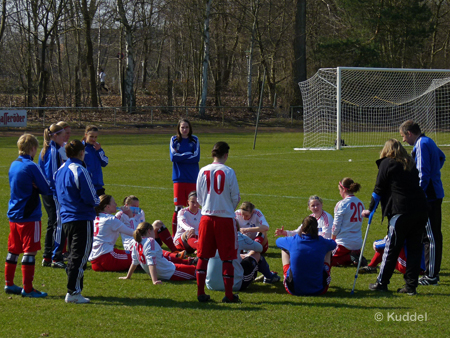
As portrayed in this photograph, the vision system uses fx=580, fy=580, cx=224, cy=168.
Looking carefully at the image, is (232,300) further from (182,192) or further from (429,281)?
(182,192)

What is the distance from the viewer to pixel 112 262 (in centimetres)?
735

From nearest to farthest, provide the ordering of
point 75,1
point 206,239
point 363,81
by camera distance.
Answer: point 206,239 < point 363,81 < point 75,1

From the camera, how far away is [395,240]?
19.9 ft

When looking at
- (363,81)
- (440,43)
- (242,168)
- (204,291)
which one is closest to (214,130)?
(363,81)

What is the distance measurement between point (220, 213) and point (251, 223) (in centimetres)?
215

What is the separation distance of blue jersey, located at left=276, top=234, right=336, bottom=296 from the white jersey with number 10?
2.74ft

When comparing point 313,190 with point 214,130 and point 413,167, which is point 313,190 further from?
point 214,130

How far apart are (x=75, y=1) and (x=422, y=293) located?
44.9 meters

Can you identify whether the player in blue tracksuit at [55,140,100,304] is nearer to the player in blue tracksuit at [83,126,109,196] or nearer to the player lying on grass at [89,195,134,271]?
the player lying on grass at [89,195,134,271]

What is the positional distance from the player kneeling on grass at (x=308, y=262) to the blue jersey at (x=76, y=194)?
2144mm

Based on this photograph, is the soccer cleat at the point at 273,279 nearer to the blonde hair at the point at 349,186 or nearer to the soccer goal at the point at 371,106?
the blonde hair at the point at 349,186

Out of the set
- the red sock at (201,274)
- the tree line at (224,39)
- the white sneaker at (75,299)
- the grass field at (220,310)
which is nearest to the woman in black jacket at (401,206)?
the grass field at (220,310)

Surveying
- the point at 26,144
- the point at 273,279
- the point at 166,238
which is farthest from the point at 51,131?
the point at 273,279

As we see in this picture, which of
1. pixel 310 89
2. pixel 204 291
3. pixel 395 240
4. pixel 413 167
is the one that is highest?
pixel 310 89
